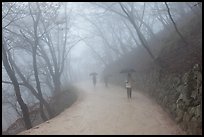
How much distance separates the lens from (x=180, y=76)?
15.0m

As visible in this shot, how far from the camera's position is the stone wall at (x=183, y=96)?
11.3m

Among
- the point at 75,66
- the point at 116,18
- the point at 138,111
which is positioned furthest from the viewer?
→ the point at 75,66

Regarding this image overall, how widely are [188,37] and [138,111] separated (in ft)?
22.8

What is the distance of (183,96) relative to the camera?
13.1 m

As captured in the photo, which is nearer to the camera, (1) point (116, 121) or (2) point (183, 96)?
(2) point (183, 96)

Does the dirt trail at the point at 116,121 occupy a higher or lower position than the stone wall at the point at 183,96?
lower

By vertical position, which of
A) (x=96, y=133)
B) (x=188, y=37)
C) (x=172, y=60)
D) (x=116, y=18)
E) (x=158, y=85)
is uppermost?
(x=116, y=18)

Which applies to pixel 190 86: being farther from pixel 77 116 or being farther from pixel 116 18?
pixel 116 18

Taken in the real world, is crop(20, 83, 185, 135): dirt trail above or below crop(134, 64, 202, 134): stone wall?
below

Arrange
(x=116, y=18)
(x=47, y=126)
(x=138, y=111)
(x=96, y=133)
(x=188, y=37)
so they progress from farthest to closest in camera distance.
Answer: (x=116, y=18) → (x=188, y=37) → (x=138, y=111) → (x=47, y=126) → (x=96, y=133)

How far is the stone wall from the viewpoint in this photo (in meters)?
11.3

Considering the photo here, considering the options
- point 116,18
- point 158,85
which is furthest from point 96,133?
point 116,18

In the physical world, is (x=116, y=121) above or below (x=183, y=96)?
below

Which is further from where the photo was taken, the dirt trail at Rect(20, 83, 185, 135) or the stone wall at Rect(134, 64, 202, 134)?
the dirt trail at Rect(20, 83, 185, 135)
